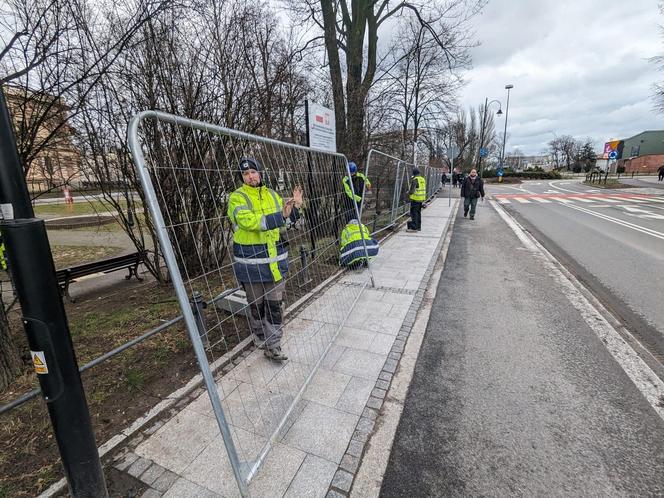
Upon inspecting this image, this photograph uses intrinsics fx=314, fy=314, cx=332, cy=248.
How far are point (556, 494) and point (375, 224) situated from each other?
281 inches

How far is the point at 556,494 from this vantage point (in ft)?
6.23

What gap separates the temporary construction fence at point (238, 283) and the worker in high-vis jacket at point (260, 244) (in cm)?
18

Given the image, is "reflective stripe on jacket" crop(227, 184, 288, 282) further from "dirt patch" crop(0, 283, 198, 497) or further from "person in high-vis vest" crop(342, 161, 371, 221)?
"person in high-vis vest" crop(342, 161, 371, 221)

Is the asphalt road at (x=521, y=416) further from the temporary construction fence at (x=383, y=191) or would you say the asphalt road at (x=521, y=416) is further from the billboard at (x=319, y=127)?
the temporary construction fence at (x=383, y=191)

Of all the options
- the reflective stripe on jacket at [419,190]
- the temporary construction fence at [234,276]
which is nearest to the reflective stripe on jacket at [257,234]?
the temporary construction fence at [234,276]

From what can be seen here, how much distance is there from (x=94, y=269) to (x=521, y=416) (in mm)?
6555

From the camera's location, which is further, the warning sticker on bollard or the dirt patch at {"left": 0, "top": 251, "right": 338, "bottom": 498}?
the dirt patch at {"left": 0, "top": 251, "right": 338, "bottom": 498}

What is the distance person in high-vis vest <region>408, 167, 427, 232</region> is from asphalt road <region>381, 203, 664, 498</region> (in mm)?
5543

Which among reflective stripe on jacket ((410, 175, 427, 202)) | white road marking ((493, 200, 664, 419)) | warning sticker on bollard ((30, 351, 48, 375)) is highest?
reflective stripe on jacket ((410, 175, 427, 202))

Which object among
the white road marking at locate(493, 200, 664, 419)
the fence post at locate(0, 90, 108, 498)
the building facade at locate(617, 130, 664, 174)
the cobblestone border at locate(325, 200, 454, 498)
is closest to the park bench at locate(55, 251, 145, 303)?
the fence post at locate(0, 90, 108, 498)

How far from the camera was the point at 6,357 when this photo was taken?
288 cm

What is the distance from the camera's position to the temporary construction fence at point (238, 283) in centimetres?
173

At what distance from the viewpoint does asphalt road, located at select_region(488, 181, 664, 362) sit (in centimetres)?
429

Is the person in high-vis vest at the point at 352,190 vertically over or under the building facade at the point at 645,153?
under
